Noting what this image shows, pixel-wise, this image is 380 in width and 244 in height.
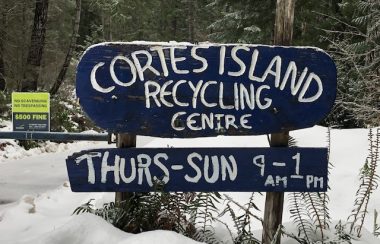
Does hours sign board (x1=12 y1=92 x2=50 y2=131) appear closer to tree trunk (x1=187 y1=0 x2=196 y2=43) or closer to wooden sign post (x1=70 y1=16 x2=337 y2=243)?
wooden sign post (x1=70 y1=16 x2=337 y2=243)

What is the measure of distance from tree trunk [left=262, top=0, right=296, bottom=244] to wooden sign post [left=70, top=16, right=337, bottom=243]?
3.7 inches

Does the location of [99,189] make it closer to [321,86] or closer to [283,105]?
[283,105]

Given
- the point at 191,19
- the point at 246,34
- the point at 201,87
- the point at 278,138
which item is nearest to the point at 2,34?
the point at 246,34

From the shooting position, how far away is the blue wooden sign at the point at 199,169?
3.07 metres

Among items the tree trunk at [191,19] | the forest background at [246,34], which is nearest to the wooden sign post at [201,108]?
the forest background at [246,34]

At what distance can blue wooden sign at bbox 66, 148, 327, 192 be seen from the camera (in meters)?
3.07

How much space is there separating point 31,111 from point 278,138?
7.97 metres

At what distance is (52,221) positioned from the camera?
11.0 feet

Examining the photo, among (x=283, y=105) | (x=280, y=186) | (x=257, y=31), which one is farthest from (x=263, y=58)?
(x=257, y=31)

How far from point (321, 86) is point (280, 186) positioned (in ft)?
2.60

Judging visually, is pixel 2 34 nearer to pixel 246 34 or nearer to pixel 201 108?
pixel 246 34

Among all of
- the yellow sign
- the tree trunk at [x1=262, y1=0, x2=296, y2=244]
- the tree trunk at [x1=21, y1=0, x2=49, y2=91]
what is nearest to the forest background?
the tree trunk at [x1=21, y1=0, x2=49, y2=91]

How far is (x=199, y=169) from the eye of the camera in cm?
312

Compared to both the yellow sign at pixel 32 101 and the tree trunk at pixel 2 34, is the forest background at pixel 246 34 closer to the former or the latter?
the tree trunk at pixel 2 34
